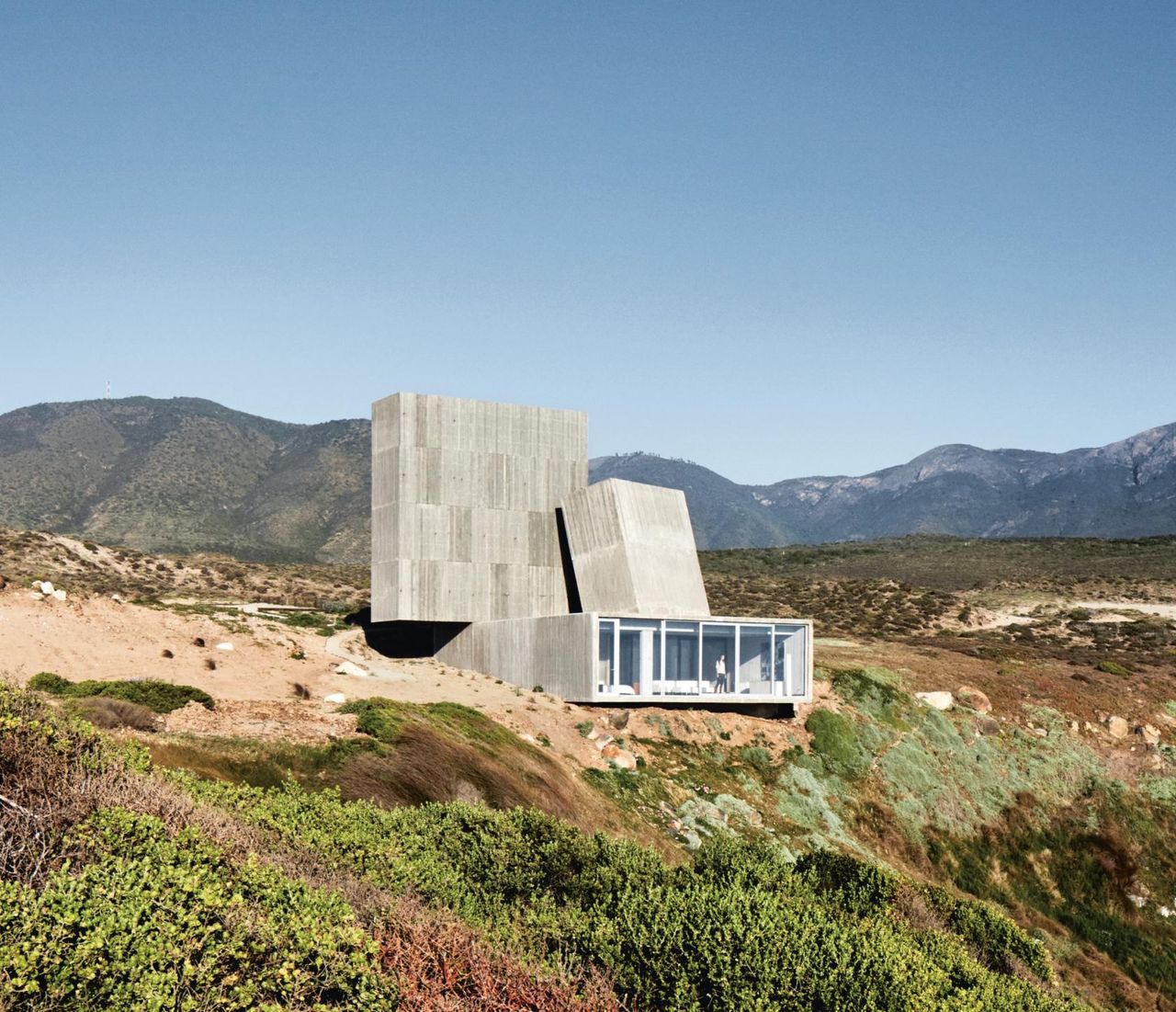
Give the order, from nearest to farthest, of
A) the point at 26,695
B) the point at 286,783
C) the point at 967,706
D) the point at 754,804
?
the point at 26,695 → the point at 286,783 → the point at 754,804 → the point at 967,706

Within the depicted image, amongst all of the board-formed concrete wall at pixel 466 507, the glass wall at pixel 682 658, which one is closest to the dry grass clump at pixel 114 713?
the board-formed concrete wall at pixel 466 507

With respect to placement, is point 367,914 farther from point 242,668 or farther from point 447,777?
point 242,668

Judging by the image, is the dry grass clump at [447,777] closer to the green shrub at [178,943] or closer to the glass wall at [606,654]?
the glass wall at [606,654]

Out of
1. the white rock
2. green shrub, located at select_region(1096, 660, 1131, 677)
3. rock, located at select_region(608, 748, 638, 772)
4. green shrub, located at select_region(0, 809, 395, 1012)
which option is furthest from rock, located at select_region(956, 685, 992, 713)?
green shrub, located at select_region(0, 809, 395, 1012)

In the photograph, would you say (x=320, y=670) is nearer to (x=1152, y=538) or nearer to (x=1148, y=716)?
(x=1148, y=716)

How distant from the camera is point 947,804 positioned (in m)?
40.6

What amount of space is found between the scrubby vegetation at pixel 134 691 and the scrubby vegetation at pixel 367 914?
9.43m

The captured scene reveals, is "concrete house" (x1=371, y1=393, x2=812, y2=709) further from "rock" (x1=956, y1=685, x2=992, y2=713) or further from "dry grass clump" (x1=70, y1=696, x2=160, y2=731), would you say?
"dry grass clump" (x1=70, y1=696, x2=160, y2=731)

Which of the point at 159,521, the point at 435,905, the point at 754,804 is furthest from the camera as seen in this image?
the point at 159,521

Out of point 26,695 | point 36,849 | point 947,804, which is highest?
point 26,695

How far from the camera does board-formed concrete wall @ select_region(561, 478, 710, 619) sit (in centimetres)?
4238

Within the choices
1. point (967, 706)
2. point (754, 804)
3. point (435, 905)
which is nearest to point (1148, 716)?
point (967, 706)

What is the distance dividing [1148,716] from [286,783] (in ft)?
142

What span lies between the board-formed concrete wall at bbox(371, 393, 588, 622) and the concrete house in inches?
2.2
